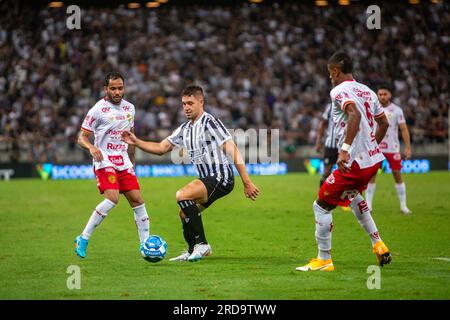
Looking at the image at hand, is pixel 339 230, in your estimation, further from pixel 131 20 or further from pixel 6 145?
pixel 131 20

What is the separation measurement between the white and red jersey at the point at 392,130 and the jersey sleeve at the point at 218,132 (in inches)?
279

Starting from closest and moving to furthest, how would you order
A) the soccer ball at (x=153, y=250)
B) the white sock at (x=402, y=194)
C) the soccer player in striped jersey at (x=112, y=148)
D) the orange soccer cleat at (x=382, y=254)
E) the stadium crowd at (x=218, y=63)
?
1. the orange soccer cleat at (x=382, y=254)
2. the soccer ball at (x=153, y=250)
3. the soccer player in striped jersey at (x=112, y=148)
4. the white sock at (x=402, y=194)
5. the stadium crowd at (x=218, y=63)

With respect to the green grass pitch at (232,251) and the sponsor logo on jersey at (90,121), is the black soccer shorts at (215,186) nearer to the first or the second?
the green grass pitch at (232,251)

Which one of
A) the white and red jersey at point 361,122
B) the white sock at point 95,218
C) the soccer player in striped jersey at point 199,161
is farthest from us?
the white sock at point 95,218

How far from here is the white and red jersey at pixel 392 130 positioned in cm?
1666

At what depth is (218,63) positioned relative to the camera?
3388cm

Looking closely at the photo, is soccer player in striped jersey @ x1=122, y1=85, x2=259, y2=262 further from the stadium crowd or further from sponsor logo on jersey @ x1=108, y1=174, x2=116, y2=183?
the stadium crowd

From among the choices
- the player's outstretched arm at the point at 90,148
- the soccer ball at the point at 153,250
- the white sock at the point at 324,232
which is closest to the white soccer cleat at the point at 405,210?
the white sock at the point at 324,232

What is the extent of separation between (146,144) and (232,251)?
2.38 meters

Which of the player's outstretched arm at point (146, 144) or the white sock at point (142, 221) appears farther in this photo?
the white sock at point (142, 221)

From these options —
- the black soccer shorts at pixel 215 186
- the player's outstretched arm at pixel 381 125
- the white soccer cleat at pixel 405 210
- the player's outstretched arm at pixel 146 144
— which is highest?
the player's outstretched arm at pixel 381 125

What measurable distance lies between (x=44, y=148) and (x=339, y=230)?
701 inches

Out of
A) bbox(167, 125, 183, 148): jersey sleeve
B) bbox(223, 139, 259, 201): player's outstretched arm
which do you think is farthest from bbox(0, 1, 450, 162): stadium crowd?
bbox(223, 139, 259, 201): player's outstretched arm

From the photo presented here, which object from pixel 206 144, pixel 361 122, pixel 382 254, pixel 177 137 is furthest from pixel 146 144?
pixel 382 254
